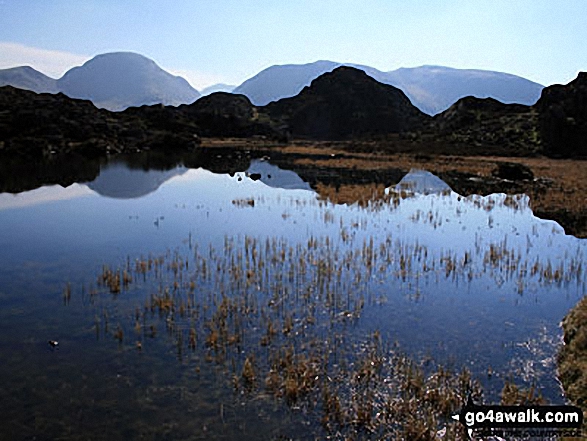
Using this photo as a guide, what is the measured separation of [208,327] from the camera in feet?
46.2

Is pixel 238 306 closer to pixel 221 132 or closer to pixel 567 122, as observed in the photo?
pixel 567 122

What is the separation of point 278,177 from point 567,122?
205ft

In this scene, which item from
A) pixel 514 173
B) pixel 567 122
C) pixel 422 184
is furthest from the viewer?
pixel 567 122

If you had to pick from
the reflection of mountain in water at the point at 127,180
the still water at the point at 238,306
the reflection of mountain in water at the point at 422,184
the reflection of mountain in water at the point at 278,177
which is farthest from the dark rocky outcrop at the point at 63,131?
the reflection of mountain in water at the point at 422,184

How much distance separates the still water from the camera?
10.4 meters

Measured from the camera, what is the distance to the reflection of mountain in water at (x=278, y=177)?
159 feet

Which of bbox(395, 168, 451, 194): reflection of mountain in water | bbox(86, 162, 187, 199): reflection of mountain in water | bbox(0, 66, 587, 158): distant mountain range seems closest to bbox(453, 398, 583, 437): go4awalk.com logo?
bbox(395, 168, 451, 194): reflection of mountain in water

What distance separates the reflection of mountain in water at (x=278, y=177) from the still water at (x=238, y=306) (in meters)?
15.8

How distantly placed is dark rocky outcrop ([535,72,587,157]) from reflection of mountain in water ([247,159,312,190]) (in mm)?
53316

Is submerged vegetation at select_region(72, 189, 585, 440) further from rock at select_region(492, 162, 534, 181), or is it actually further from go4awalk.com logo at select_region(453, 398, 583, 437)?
rock at select_region(492, 162, 534, 181)

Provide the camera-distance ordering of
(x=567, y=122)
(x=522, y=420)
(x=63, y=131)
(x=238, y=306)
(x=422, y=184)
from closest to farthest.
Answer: (x=522, y=420) < (x=238, y=306) < (x=422, y=184) < (x=567, y=122) < (x=63, y=131)

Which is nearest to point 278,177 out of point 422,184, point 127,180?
point 422,184

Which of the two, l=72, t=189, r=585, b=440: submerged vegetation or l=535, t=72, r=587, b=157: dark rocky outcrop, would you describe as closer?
l=72, t=189, r=585, b=440: submerged vegetation

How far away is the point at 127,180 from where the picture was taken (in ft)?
170
